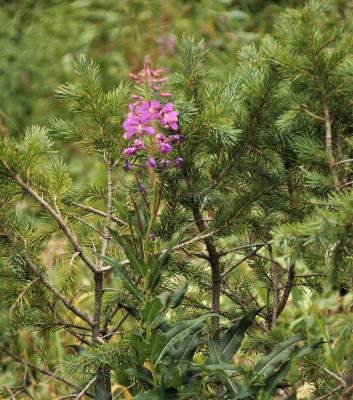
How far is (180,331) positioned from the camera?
5.62 feet

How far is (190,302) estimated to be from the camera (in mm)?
2170

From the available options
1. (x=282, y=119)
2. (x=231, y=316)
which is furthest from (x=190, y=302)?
(x=282, y=119)

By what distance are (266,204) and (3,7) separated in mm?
5389

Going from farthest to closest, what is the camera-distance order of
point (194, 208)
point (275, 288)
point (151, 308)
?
point (275, 288) → point (194, 208) → point (151, 308)

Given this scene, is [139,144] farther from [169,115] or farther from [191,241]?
[191,241]

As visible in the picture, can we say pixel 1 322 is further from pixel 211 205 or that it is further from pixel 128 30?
pixel 128 30

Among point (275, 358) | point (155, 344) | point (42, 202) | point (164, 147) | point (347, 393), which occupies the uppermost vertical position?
point (164, 147)

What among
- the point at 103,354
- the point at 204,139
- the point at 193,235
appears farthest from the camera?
the point at 193,235

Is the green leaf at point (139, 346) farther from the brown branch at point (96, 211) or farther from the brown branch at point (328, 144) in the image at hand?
the brown branch at point (328, 144)

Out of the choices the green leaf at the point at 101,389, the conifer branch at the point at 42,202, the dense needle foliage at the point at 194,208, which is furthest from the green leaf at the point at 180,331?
the conifer branch at the point at 42,202

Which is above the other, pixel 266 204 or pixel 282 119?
pixel 282 119

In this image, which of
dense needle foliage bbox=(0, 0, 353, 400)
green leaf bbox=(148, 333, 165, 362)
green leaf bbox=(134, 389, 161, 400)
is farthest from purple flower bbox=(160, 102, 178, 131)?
green leaf bbox=(134, 389, 161, 400)

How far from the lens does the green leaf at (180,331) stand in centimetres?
169

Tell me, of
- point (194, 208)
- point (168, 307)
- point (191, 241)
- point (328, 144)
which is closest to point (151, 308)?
point (168, 307)
